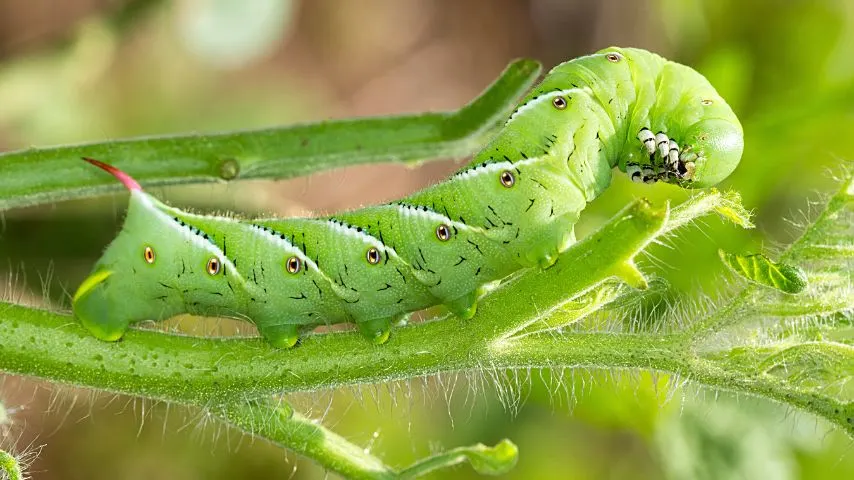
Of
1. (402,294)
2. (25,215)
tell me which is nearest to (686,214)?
(402,294)

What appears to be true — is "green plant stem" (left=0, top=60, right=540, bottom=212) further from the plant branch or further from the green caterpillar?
the plant branch

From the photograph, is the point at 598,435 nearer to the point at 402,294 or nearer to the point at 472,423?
the point at 472,423

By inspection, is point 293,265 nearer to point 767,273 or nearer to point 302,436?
point 302,436

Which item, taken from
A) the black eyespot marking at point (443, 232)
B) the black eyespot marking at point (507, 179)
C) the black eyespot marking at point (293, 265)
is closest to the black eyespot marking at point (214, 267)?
the black eyespot marking at point (293, 265)

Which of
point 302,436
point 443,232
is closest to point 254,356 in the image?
point 302,436

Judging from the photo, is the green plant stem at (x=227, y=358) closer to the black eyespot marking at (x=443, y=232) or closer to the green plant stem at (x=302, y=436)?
the green plant stem at (x=302, y=436)

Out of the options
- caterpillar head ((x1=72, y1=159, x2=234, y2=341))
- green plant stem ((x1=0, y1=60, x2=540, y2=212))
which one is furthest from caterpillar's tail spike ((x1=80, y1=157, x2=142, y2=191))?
green plant stem ((x1=0, y1=60, x2=540, y2=212))
